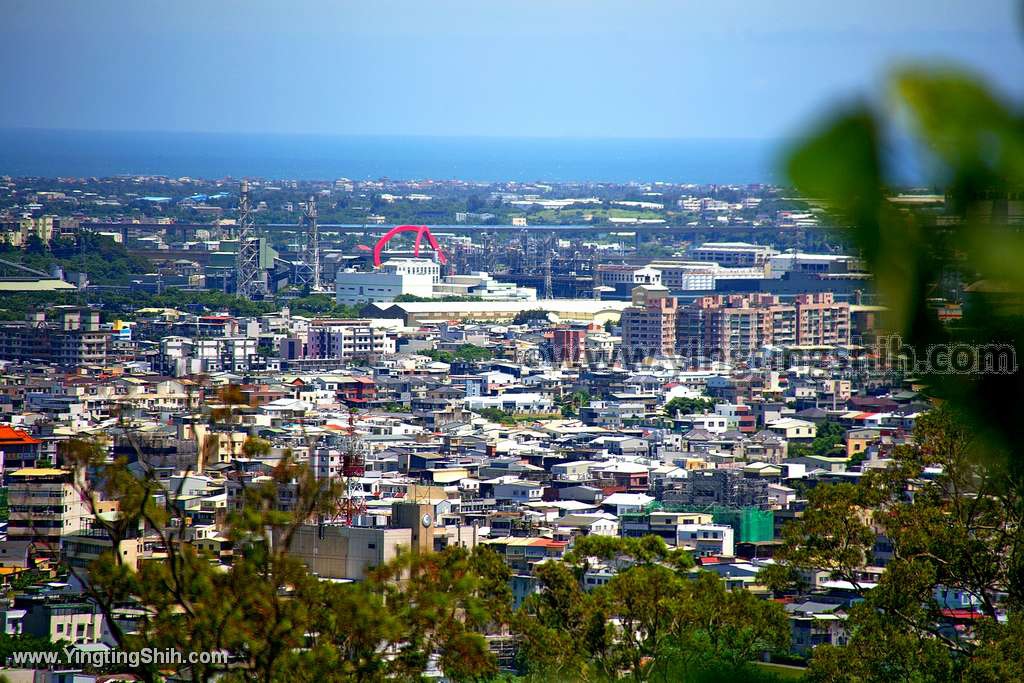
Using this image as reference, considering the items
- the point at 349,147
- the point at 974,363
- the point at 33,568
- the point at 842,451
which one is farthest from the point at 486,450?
the point at 349,147

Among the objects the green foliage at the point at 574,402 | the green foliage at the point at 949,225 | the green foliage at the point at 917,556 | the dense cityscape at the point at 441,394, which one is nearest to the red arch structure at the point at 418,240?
the dense cityscape at the point at 441,394

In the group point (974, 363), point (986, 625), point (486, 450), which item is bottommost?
point (486, 450)

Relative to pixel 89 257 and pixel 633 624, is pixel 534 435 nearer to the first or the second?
pixel 633 624

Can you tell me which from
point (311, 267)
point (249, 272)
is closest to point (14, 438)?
point (249, 272)

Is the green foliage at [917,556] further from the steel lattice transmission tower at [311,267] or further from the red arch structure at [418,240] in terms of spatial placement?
the red arch structure at [418,240]

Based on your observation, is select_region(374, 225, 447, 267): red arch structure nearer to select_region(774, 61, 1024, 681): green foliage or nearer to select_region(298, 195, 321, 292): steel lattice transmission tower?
select_region(298, 195, 321, 292): steel lattice transmission tower

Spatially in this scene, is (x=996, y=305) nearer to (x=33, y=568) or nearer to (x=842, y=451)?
(x=33, y=568)
